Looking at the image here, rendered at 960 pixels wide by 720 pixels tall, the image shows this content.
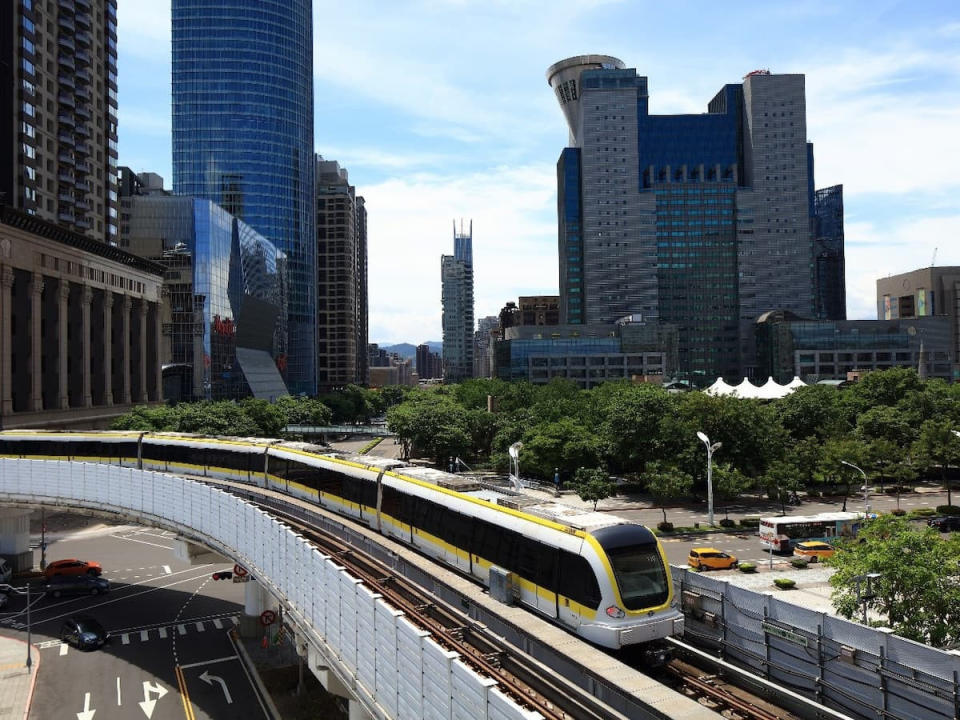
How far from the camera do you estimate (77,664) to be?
1640 inches

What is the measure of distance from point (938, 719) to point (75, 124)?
12383 centimetres

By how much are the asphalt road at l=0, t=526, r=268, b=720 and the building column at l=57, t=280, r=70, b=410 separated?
27739mm

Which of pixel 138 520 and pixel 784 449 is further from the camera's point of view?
pixel 784 449

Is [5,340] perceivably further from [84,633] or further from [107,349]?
[84,633]

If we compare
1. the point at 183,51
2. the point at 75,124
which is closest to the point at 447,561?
the point at 75,124

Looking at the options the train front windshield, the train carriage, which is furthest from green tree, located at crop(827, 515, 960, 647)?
the train front windshield

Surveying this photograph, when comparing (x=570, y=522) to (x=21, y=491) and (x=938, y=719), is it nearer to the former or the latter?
(x=938, y=719)

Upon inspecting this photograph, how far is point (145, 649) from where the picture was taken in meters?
43.9

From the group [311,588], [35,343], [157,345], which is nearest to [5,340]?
[35,343]

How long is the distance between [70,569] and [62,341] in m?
41.7

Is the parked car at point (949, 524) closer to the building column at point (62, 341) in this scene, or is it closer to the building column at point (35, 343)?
the building column at point (35, 343)

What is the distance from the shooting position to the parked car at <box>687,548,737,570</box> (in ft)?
157

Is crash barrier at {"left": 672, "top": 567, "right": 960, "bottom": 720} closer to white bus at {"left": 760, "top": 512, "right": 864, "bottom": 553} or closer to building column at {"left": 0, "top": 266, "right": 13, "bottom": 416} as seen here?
white bus at {"left": 760, "top": 512, "right": 864, "bottom": 553}

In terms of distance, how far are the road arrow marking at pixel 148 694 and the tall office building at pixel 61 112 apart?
70007 millimetres
